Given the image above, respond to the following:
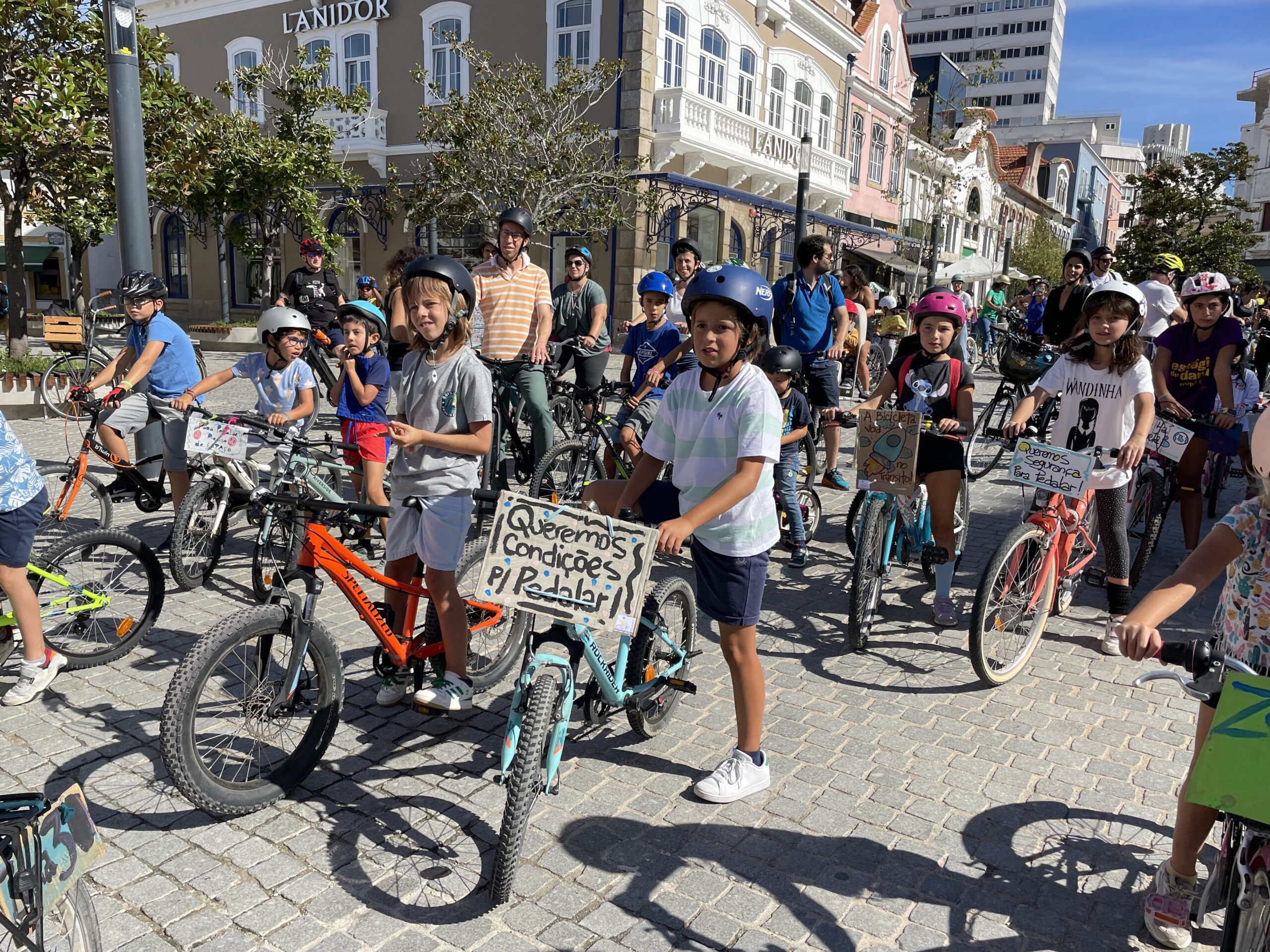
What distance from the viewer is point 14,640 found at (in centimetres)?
400

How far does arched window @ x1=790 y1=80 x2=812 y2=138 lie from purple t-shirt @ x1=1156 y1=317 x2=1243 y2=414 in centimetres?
2201

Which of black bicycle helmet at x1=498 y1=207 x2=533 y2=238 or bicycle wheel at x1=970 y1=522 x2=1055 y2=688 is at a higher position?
black bicycle helmet at x1=498 y1=207 x2=533 y2=238

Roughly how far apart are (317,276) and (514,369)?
15.7 ft

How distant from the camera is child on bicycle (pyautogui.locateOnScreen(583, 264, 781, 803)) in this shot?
3.00 meters

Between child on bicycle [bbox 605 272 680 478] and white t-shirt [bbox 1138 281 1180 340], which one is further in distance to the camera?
white t-shirt [bbox 1138 281 1180 340]

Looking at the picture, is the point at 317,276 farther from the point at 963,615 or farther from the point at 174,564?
the point at 963,615

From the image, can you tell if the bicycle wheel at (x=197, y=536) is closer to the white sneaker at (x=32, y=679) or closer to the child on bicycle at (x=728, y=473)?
the white sneaker at (x=32, y=679)

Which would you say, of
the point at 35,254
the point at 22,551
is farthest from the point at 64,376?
the point at 35,254

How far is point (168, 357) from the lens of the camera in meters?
5.83

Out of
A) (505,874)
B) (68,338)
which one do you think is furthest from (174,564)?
(68,338)

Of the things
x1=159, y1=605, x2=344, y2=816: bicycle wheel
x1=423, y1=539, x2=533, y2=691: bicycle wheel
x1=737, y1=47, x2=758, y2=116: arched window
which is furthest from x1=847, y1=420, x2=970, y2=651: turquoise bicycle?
x1=737, y1=47, x2=758, y2=116: arched window

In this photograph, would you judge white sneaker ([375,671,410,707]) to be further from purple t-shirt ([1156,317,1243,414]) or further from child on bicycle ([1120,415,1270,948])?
purple t-shirt ([1156,317,1243,414])

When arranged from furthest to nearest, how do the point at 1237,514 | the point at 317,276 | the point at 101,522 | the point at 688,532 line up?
the point at 317,276 → the point at 101,522 → the point at 688,532 → the point at 1237,514

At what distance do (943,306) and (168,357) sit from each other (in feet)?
16.2
